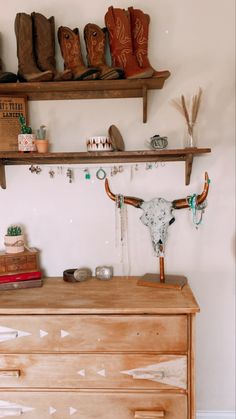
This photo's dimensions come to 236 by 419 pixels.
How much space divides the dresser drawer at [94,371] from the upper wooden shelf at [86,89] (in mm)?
1129

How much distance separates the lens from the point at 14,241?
1.67 m

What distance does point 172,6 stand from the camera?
1.70 metres

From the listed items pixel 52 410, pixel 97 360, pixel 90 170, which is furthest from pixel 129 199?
pixel 52 410

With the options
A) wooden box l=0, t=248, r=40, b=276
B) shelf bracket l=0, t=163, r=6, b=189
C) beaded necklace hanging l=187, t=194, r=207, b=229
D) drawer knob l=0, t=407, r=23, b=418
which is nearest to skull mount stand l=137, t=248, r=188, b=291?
beaded necklace hanging l=187, t=194, r=207, b=229

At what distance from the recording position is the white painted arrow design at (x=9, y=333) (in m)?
1.39

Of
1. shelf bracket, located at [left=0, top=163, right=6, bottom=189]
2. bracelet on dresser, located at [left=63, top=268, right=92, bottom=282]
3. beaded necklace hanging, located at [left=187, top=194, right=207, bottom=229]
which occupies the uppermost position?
shelf bracket, located at [left=0, top=163, right=6, bottom=189]

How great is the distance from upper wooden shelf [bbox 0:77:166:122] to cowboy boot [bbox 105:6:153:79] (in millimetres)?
88

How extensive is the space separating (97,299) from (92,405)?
0.43m

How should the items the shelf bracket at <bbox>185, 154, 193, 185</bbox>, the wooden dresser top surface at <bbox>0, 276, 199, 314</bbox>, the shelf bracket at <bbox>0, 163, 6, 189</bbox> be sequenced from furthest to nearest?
the shelf bracket at <bbox>0, 163, 6, 189</bbox> → the shelf bracket at <bbox>185, 154, 193, 185</bbox> → the wooden dresser top surface at <bbox>0, 276, 199, 314</bbox>

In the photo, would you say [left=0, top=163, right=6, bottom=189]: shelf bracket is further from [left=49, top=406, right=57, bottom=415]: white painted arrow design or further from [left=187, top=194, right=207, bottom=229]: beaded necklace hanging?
[left=49, top=406, right=57, bottom=415]: white painted arrow design

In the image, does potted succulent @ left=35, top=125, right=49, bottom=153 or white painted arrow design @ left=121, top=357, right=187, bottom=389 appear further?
potted succulent @ left=35, top=125, right=49, bottom=153

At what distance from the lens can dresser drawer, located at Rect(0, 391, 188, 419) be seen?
1.39 metres

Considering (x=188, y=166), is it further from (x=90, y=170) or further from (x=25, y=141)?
(x=25, y=141)

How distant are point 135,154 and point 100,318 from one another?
731 mm
